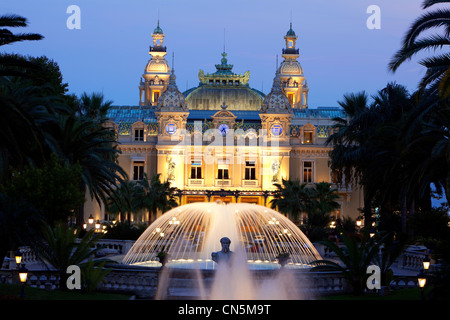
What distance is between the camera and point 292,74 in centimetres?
9388

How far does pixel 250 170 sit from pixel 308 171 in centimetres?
537

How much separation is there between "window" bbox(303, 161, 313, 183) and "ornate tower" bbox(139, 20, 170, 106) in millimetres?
17186

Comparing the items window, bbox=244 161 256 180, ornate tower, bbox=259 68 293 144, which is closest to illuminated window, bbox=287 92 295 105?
ornate tower, bbox=259 68 293 144

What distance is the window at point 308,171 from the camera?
276 feet

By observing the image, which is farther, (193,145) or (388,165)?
(193,145)

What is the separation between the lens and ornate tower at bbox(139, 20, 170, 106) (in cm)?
9269

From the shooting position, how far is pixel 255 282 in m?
24.7

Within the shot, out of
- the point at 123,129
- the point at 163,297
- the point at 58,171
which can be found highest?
the point at 123,129

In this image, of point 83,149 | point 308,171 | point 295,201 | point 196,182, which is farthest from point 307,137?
point 83,149

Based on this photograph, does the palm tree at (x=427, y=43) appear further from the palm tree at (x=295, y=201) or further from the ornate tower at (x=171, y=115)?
the ornate tower at (x=171, y=115)

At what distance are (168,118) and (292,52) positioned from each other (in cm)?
1794
